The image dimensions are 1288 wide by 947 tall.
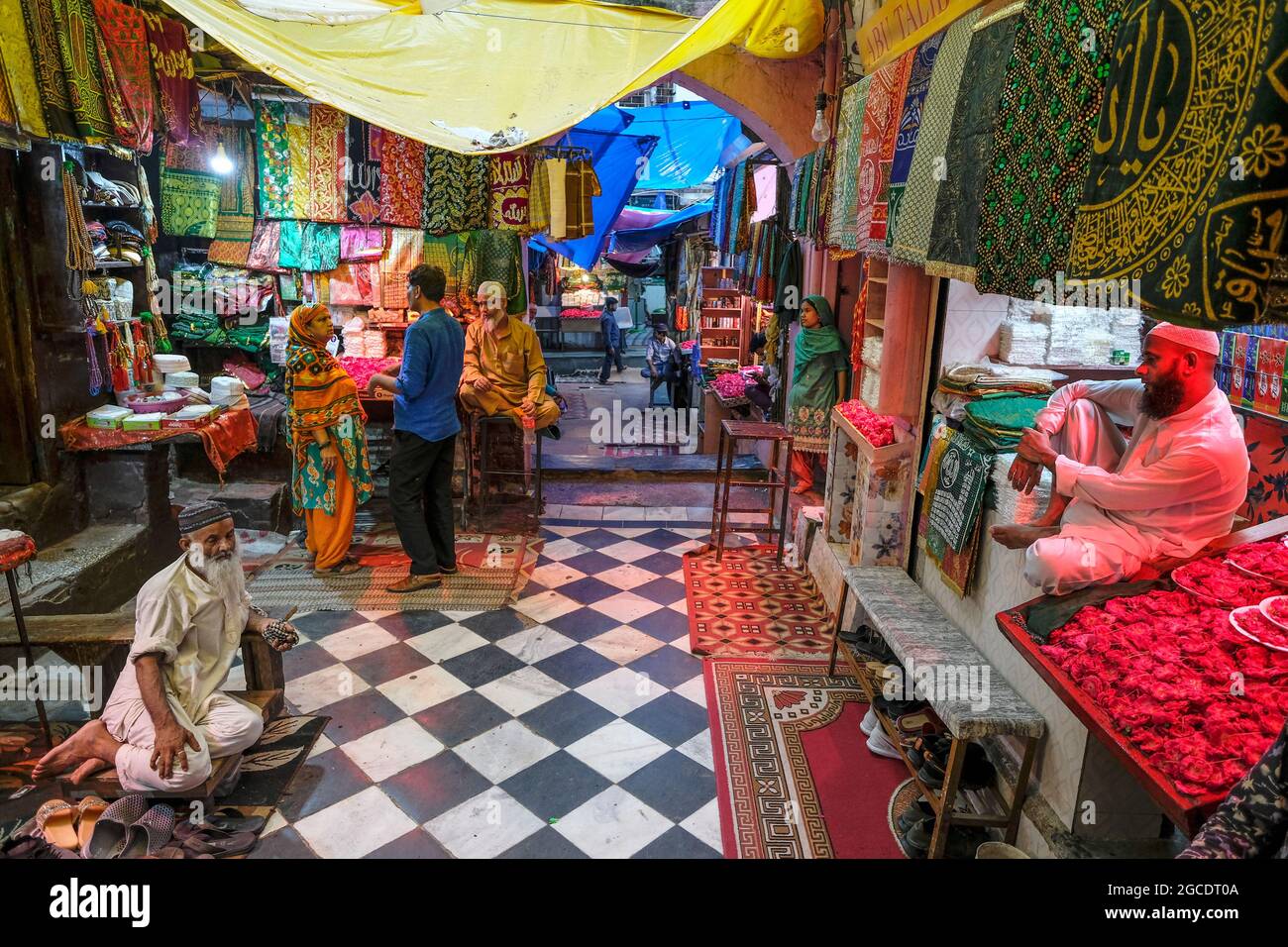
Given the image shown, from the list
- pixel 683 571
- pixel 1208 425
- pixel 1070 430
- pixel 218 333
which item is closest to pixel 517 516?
pixel 683 571

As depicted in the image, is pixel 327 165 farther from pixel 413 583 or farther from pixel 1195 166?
pixel 1195 166

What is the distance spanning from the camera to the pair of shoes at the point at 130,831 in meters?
2.81

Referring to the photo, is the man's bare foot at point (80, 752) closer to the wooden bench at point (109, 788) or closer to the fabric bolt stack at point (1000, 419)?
the wooden bench at point (109, 788)

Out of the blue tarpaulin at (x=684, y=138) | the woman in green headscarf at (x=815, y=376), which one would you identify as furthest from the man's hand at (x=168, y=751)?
the blue tarpaulin at (x=684, y=138)

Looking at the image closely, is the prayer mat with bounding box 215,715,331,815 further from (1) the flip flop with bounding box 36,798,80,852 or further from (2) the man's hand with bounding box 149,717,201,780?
(1) the flip flop with bounding box 36,798,80,852

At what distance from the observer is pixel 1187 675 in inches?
80.4

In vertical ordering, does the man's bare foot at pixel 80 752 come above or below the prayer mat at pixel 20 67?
below

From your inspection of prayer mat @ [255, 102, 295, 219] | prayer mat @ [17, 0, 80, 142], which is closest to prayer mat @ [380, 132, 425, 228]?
prayer mat @ [255, 102, 295, 219]

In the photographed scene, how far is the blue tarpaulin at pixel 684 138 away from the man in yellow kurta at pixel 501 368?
383 centimetres

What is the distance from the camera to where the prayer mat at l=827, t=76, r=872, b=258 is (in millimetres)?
4633

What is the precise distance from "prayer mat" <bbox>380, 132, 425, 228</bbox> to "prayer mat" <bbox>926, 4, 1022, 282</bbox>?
4987 millimetres

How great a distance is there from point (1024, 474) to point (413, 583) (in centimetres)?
388

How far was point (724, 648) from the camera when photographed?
4730 millimetres

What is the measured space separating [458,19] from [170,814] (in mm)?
4503
